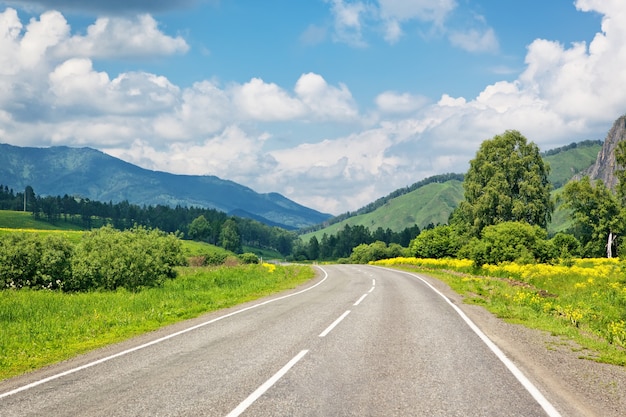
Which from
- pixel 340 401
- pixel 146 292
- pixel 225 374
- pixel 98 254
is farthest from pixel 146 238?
pixel 340 401

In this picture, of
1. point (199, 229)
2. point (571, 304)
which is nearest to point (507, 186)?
point (571, 304)

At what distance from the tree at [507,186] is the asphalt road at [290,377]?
1933 inches

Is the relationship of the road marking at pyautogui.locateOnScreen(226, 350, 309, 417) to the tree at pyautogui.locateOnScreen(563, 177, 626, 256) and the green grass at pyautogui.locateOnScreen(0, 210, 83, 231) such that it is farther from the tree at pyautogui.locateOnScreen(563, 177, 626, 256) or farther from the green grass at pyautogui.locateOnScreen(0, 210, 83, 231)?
the green grass at pyautogui.locateOnScreen(0, 210, 83, 231)

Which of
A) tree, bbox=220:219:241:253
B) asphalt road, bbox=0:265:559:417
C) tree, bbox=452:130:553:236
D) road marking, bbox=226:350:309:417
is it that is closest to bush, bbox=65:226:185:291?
asphalt road, bbox=0:265:559:417

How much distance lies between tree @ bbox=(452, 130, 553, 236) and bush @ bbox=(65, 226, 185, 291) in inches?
1737

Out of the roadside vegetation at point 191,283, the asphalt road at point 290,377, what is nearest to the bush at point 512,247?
the roadside vegetation at point 191,283

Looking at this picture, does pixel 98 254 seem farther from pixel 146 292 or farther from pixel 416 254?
pixel 416 254

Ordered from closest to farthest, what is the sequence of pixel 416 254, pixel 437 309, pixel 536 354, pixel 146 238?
pixel 536 354 → pixel 437 309 → pixel 146 238 → pixel 416 254

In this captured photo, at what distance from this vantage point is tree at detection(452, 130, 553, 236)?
58.9 meters

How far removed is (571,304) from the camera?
19.3 metres

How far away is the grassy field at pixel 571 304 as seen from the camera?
1186 cm

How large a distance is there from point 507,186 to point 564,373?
54.7m

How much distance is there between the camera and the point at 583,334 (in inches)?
512

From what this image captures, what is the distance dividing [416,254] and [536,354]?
79338mm
